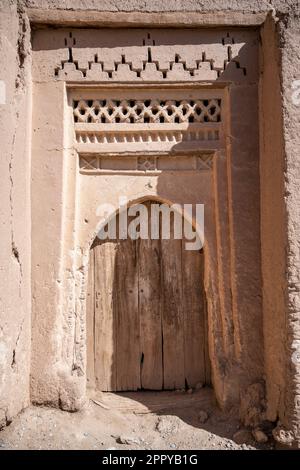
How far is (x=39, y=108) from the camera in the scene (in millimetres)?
3848

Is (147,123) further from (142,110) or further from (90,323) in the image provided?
(90,323)

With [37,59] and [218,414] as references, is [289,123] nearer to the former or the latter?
[37,59]

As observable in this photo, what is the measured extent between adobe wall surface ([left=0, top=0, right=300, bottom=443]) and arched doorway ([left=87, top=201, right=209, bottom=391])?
25.8 inches

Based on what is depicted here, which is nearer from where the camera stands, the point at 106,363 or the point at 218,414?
the point at 218,414

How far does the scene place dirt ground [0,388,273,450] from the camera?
3.49 m

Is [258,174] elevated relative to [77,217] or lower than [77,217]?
elevated

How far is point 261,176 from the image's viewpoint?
12.5 feet

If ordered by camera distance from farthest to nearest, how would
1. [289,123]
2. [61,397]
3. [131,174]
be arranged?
[131,174] < [61,397] < [289,123]

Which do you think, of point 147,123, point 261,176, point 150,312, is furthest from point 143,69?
point 150,312

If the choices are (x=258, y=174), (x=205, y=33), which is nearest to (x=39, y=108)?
(x=205, y=33)

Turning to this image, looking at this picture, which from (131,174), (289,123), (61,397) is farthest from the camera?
(131,174)

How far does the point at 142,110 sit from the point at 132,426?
8.94ft

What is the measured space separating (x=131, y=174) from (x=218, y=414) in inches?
87.4

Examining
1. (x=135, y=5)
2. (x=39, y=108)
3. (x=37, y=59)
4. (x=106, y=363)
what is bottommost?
(x=106, y=363)
